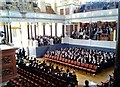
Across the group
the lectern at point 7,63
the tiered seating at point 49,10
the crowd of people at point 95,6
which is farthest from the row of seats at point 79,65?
the tiered seating at point 49,10

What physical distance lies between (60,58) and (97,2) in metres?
10.5

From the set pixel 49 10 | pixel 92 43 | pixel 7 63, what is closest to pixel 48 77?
pixel 7 63

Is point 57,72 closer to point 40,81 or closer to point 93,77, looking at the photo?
point 40,81

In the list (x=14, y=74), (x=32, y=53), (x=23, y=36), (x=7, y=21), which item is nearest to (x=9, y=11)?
(x=7, y=21)

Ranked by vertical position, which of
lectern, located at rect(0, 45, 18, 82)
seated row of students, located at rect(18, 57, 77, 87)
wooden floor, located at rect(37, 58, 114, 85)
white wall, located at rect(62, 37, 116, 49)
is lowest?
wooden floor, located at rect(37, 58, 114, 85)

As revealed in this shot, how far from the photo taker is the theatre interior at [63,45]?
859cm

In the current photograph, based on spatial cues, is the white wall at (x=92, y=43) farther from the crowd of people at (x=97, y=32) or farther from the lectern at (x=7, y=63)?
the lectern at (x=7, y=63)

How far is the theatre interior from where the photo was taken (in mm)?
8586

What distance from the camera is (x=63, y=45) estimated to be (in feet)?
69.3

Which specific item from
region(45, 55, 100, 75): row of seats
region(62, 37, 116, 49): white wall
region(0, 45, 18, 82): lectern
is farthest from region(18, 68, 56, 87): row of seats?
region(62, 37, 116, 49): white wall

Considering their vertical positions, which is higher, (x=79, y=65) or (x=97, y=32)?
Answer: (x=97, y=32)

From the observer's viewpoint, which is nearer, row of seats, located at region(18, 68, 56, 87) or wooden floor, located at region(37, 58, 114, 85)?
row of seats, located at region(18, 68, 56, 87)

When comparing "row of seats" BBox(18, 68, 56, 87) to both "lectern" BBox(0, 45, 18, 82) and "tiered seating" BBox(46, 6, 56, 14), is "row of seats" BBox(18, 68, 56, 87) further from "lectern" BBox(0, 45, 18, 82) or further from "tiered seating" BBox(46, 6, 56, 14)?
"tiered seating" BBox(46, 6, 56, 14)

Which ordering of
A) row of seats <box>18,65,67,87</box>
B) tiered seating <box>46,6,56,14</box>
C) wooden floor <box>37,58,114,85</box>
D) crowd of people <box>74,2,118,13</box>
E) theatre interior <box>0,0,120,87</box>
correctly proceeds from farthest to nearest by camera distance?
tiered seating <box>46,6,56,14</box>, crowd of people <box>74,2,118,13</box>, wooden floor <box>37,58,114,85</box>, theatre interior <box>0,0,120,87</box>, row of seats <box>18,65,67,87</box>
